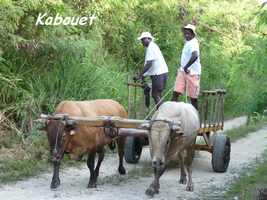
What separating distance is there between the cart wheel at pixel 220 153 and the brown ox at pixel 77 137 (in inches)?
97.0

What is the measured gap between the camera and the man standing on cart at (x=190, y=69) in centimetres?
1052

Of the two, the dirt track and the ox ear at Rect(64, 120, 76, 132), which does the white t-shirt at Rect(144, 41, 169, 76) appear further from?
the ox ear at Rect(64, 120, 76, 132)

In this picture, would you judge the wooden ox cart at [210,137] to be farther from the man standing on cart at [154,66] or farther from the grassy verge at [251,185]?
the man standing on cart at [154,66]

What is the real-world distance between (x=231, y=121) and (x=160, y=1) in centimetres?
729

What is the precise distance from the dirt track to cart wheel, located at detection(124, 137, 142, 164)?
0.19 metres

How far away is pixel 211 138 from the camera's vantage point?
39.6ft

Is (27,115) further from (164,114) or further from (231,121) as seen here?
(231,121)

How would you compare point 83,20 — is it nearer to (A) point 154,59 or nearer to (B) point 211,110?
(A) point 154,59

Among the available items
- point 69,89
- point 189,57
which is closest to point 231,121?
point 69,89

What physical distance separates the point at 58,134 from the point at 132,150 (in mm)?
3381

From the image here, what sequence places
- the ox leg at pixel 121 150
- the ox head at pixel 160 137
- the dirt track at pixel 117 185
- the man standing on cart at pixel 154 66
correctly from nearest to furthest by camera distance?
the ox head at pixel 160 137 → the dirt track at pixel 117 185 → the ox leg at pixel 121 150 → the man standing on cart at pixel 154 66

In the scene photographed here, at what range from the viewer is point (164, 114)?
8.77 meters

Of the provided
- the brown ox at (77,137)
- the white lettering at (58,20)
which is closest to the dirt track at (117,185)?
the brown ox at (77,137)

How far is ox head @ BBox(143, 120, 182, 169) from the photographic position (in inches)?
324
